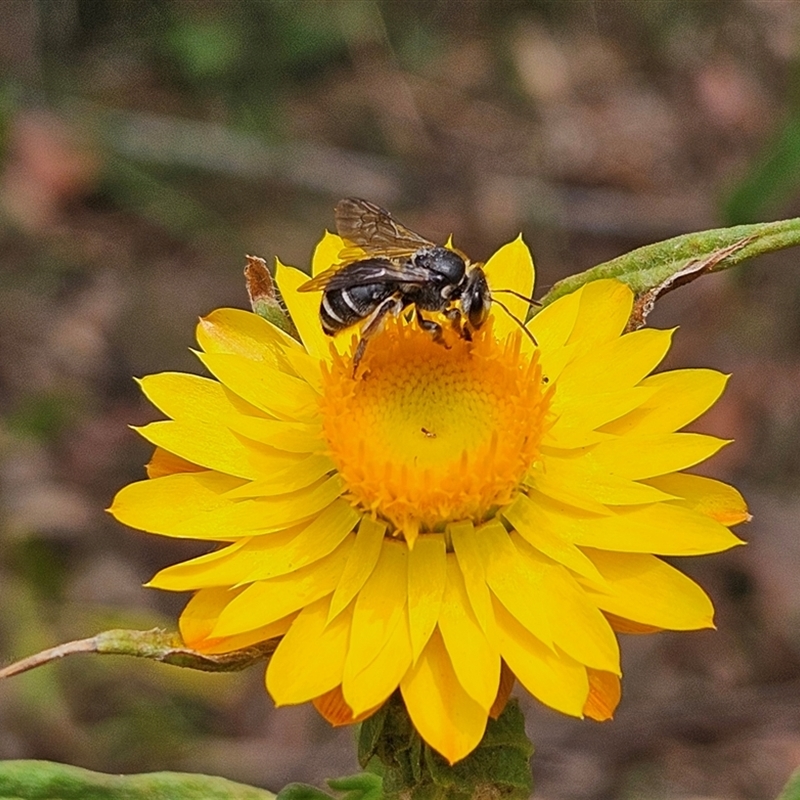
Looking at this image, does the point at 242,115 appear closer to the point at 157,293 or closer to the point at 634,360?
the point at 157,293

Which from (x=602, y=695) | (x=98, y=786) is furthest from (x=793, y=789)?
(x=98, y=786)

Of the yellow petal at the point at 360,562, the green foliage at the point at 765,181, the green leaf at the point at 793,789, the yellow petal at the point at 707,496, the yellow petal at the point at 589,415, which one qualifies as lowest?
the green leaf at the point at 793,789

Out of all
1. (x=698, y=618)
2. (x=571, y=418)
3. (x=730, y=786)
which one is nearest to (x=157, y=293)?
(x=730, y=786)

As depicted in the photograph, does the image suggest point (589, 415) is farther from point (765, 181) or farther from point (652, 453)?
point (765, 181)

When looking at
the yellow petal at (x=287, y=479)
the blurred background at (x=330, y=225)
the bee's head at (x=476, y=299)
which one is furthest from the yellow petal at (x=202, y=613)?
the blurred background at (x=330, y=225)

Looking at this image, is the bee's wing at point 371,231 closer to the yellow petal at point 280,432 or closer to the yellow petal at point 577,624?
the yellow petal at point 280,432

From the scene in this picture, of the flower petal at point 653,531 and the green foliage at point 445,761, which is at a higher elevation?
the flower petal at point 653,531

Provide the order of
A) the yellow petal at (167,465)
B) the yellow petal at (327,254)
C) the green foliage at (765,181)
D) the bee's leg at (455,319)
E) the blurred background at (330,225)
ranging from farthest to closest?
the blurred background at (330,225) → the green foliage at (765,181) → the yellow petal at (327,254) → the bee's leg at (455,319) → the yellow petal at (167,465)
